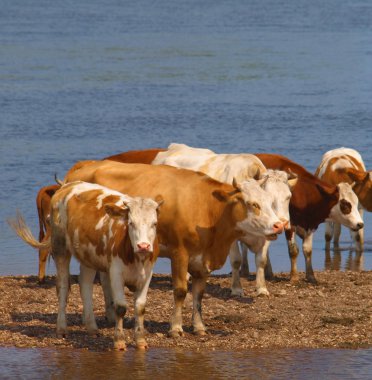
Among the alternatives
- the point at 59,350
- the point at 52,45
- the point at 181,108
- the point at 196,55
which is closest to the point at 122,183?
the point at 59,350

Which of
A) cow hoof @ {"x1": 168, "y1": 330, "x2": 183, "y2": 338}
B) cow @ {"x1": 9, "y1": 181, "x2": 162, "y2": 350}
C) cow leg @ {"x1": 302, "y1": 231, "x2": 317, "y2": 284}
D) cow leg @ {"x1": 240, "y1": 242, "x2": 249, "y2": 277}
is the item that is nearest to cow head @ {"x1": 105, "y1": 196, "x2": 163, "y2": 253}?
cow @ {"x1": 9, "y1": 181, "x2": 162, "y2": 350}

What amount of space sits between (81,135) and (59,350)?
65.5 feet

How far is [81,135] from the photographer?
3047 centimetres

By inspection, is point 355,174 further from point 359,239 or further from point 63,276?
point 63,276

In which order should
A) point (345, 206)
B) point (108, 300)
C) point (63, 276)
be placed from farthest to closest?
point (345, 206) → point (108, 300) → point (63, 276)

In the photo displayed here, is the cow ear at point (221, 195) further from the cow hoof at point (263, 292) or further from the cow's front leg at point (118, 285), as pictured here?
the cow hoof at point (263, 292)

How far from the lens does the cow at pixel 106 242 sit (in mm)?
10492

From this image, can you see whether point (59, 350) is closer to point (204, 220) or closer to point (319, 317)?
point (204, 220)

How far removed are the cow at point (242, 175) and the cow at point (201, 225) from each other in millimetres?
1222

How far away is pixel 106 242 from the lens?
10.8 metres

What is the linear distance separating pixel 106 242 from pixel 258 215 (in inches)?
60.2

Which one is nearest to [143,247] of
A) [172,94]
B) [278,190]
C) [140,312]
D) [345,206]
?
[140,312]

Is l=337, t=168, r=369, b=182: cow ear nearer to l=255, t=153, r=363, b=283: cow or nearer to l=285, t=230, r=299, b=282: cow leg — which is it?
l=255, t=153, r=363, b=283: cow

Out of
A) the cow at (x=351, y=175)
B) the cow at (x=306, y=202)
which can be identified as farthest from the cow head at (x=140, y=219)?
the cow at (x=351, y=175)
